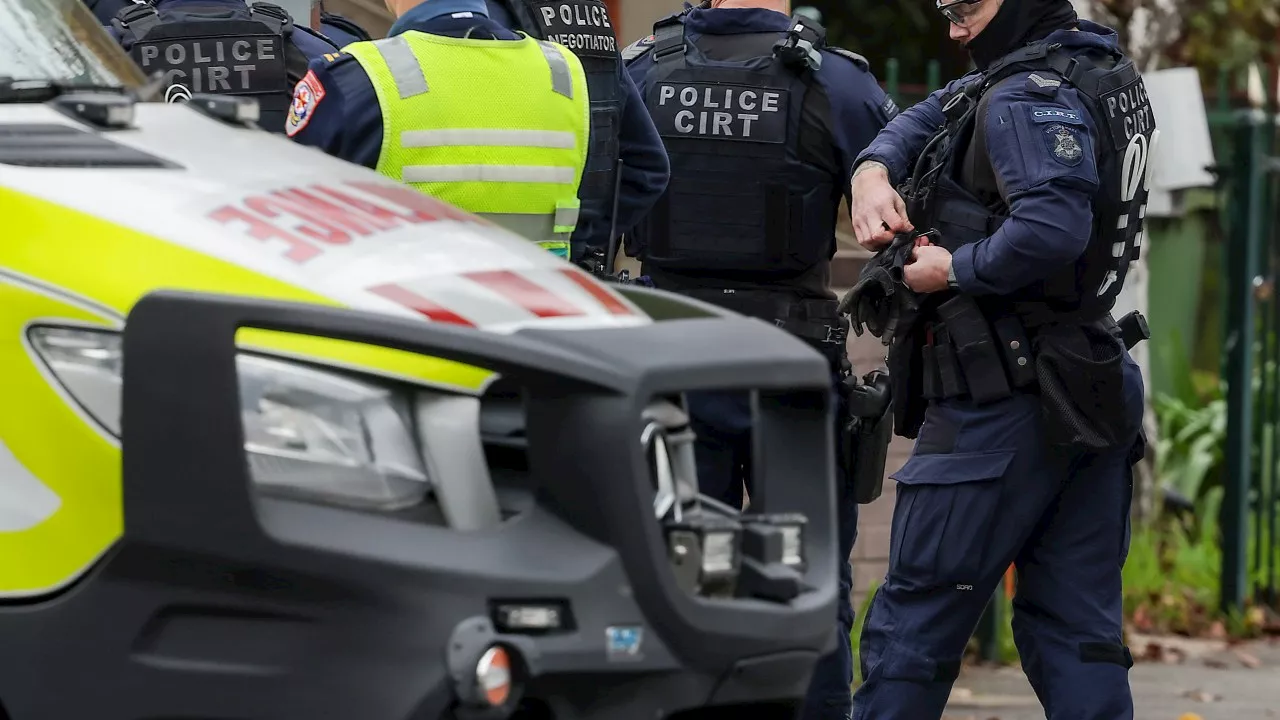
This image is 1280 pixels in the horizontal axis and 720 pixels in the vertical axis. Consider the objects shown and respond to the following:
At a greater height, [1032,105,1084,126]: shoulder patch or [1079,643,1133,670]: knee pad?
[1032,105,1084,126]: shoulder patch

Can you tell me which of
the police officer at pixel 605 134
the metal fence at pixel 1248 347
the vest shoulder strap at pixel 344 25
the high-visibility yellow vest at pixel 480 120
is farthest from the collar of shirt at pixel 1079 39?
the metal fence at pixel 1248 347

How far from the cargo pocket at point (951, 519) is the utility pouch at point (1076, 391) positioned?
147 millimetres

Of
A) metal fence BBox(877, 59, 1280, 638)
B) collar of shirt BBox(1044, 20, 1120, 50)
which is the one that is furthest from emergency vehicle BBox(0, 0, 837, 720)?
metal fence BBox(877, 59, 1280, 638)

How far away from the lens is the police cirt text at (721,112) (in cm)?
600

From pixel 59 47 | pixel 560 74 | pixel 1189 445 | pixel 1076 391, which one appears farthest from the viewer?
pixel 1189 445

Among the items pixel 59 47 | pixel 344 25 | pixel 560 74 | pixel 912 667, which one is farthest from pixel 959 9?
pixel 59 47

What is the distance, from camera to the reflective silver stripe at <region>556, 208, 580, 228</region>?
4.75 metres

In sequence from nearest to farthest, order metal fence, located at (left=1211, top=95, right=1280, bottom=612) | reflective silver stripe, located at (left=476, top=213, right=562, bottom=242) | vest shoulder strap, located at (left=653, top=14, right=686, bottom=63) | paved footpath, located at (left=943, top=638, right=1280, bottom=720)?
reflective silver stripe, located at (left=476, top=213, right=562, bottom=242) < vest shoulder strap, located at (left=653, top=14, right=686, bottom=63) < paved footpath, located at (left=943, top=638, right=1280, bottom=720) < metal fence, located at (left=1211, top=95, right=1280, bottom=612)

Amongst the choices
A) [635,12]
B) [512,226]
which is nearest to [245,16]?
[512,226]

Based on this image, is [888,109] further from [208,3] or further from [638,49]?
[208,3]

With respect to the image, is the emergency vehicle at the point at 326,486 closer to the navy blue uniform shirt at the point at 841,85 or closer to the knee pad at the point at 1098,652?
the knee pad at the point at 1098,652

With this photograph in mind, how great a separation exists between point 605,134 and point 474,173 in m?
1.00

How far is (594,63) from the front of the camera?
5660mm

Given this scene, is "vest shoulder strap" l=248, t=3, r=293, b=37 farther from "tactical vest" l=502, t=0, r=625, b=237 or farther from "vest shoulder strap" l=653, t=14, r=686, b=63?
"vest shoulder strap" l=653, t=14, r=686, b=63
